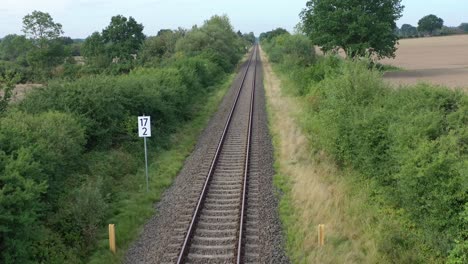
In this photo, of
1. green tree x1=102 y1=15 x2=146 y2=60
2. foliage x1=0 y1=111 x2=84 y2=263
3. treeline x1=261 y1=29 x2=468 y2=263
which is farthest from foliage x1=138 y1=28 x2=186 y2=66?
foliage x1=0 y1=111 x2=84 y2=263

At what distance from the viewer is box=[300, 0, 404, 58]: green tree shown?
4669cm

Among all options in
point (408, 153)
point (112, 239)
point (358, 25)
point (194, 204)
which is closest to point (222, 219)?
point (194, 204)

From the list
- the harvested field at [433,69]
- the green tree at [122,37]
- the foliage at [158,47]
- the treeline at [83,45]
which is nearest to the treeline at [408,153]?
the harvested field at [433,69]

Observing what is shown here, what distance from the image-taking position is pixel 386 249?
10289 mm

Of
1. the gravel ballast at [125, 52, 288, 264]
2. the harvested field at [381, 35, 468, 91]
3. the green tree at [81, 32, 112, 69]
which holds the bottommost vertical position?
the gravel ballast at [125, 52, 288, 264]

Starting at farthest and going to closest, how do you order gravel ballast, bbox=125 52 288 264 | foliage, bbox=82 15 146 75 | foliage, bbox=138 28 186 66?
foliage, bbox=82 15 146 75
foliage, bbox=138 28 186 66
gravel ballast, bbox=125 52 288 264

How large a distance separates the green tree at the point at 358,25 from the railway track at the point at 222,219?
102 ft

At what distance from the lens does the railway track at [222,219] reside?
420 inches

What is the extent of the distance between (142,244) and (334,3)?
42.6 metres

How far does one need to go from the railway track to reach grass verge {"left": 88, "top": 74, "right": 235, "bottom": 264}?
1210mm

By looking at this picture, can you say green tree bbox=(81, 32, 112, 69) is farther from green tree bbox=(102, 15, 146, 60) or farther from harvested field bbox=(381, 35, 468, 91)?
harvested field bbox=(381, 35, 468, 91)

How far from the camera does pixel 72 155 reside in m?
13.6

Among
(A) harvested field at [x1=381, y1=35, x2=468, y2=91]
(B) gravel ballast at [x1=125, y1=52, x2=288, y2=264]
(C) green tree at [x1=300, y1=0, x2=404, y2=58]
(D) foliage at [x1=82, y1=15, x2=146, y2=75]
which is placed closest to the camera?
(B) gravel ballast at [x1=125, y1=52, x2=288, y2=264]

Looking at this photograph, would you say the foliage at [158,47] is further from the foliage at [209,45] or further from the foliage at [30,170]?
the foliage at [30,170]
